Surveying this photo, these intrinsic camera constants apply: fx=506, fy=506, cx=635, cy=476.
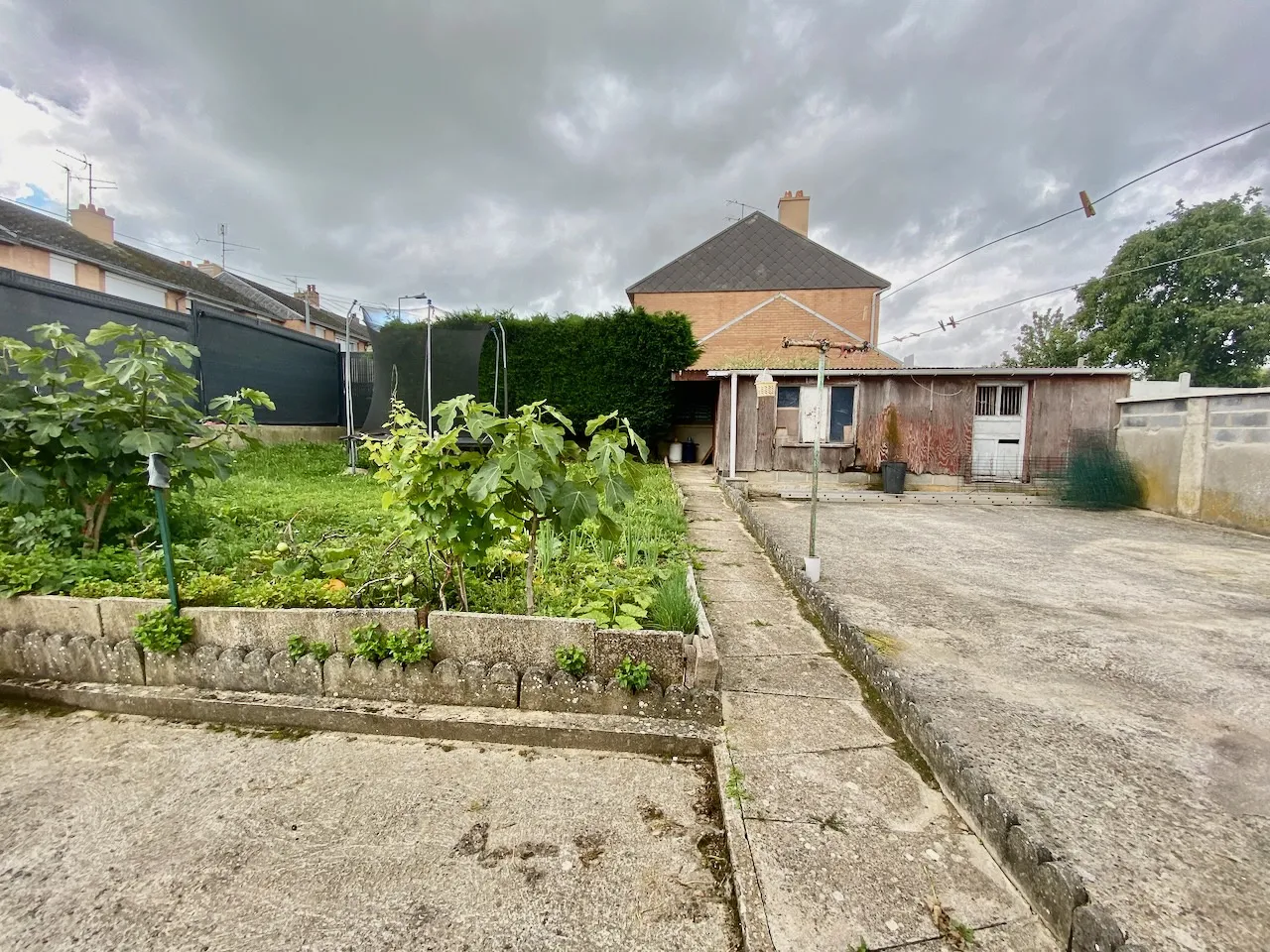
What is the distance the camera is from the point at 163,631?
2227mm

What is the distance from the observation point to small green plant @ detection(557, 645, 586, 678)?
208 centimetres

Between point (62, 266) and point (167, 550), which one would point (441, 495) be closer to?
point (167, 550)

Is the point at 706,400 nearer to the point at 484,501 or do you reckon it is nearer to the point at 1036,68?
the point at 1036,68

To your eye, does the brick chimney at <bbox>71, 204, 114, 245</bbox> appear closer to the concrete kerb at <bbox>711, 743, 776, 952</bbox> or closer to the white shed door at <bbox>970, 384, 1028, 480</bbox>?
the concrete kerb at <bbox>711, 743, 776, 952</bbox>

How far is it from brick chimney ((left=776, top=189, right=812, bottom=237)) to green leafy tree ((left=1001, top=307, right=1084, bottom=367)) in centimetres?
1438

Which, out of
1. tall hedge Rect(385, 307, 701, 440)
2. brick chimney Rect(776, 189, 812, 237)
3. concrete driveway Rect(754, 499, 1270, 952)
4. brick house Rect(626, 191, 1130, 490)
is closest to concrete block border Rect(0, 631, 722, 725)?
concrete driveway Rect(754, 499, 1270, 952)

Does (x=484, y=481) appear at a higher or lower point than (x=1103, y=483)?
higher

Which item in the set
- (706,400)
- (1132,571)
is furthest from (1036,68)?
(706,400)

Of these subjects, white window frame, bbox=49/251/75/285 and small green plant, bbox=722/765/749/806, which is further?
white window frame, bbox=49/251/75/285

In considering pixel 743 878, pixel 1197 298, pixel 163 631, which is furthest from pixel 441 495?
pixel 1197 298

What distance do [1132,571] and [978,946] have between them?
Result: 16.5 feet

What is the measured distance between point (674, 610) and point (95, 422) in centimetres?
308

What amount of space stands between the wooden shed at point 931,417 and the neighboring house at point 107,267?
1577 centimetres

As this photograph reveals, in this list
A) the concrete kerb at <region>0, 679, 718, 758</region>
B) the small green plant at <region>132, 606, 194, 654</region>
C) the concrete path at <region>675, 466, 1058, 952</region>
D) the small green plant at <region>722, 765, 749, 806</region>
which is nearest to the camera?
the concrete path at <region>675, 466, 1058, 952</region>
